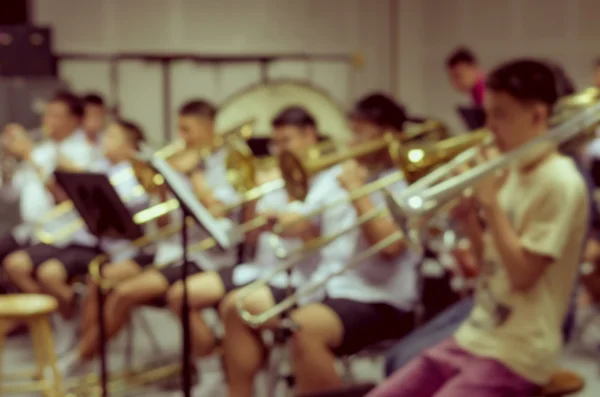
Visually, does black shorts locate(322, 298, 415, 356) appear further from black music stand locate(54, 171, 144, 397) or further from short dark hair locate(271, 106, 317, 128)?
short dark hair locate(271, 106, 317, 128)

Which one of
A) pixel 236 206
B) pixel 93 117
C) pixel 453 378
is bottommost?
pixel 453 378

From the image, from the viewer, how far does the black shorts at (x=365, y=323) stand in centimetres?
289

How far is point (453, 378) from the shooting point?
Answer: 2.15m

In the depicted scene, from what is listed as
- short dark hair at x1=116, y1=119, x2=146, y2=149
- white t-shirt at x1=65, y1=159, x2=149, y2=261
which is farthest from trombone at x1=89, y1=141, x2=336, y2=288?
short dark hair at x1=116, y1=119, x2=146, y2=149

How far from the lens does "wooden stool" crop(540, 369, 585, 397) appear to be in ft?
7.02

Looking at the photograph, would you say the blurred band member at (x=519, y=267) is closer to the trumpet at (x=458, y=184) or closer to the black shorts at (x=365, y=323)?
the trumpet at (x=458, y=184)

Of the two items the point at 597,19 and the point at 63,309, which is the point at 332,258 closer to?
the point at 63,309

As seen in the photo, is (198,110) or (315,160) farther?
(198,110)

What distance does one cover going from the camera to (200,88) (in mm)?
7520

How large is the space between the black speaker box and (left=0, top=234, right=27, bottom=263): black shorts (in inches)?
77.5

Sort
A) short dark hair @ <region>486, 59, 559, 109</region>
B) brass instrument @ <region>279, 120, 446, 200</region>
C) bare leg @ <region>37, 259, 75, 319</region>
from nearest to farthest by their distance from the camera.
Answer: short dark hair @ <region>486, 59, 559, 109</region>, brass instrument @ <region>279, 120, 446, 200</region>, bare leg @ <region>37, 259, 75, 319</region>

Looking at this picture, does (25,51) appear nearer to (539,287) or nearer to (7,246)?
(7,246)

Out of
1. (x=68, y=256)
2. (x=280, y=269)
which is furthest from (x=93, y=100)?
(x=280, y=269)

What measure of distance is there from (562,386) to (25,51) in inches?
201
